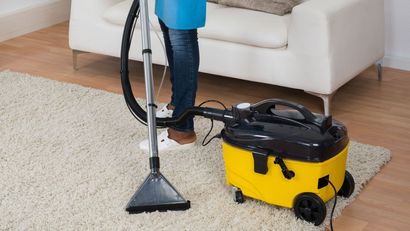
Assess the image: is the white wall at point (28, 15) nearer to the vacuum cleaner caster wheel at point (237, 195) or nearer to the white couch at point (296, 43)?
the white couch at point (296, 43)

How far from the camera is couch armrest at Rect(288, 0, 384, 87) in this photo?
3.07 meters

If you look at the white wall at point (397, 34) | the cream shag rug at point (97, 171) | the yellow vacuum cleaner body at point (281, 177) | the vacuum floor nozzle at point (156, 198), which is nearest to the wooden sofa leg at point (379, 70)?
the white wall at point (397, 34)

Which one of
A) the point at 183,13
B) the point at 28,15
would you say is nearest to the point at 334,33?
the point at 183,13

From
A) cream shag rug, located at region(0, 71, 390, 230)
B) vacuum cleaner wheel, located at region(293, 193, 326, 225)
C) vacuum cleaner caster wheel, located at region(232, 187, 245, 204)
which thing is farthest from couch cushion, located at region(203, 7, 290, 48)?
vacuum cleaner wheel, located at region(293, 193, 326, 225)

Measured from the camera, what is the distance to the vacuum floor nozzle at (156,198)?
95.1 inches

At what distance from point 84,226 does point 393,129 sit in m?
1.49

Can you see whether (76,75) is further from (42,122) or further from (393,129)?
(393,129)

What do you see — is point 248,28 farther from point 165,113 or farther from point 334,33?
point 165,113

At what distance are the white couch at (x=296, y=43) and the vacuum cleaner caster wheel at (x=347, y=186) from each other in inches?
29.2

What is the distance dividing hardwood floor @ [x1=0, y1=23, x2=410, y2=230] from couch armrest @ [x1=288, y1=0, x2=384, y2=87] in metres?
0.22

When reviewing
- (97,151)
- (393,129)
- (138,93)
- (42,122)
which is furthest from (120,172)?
(393,129)

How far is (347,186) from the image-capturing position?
2.49 m

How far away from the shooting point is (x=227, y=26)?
335 centimetres

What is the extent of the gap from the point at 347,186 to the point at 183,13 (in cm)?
86
